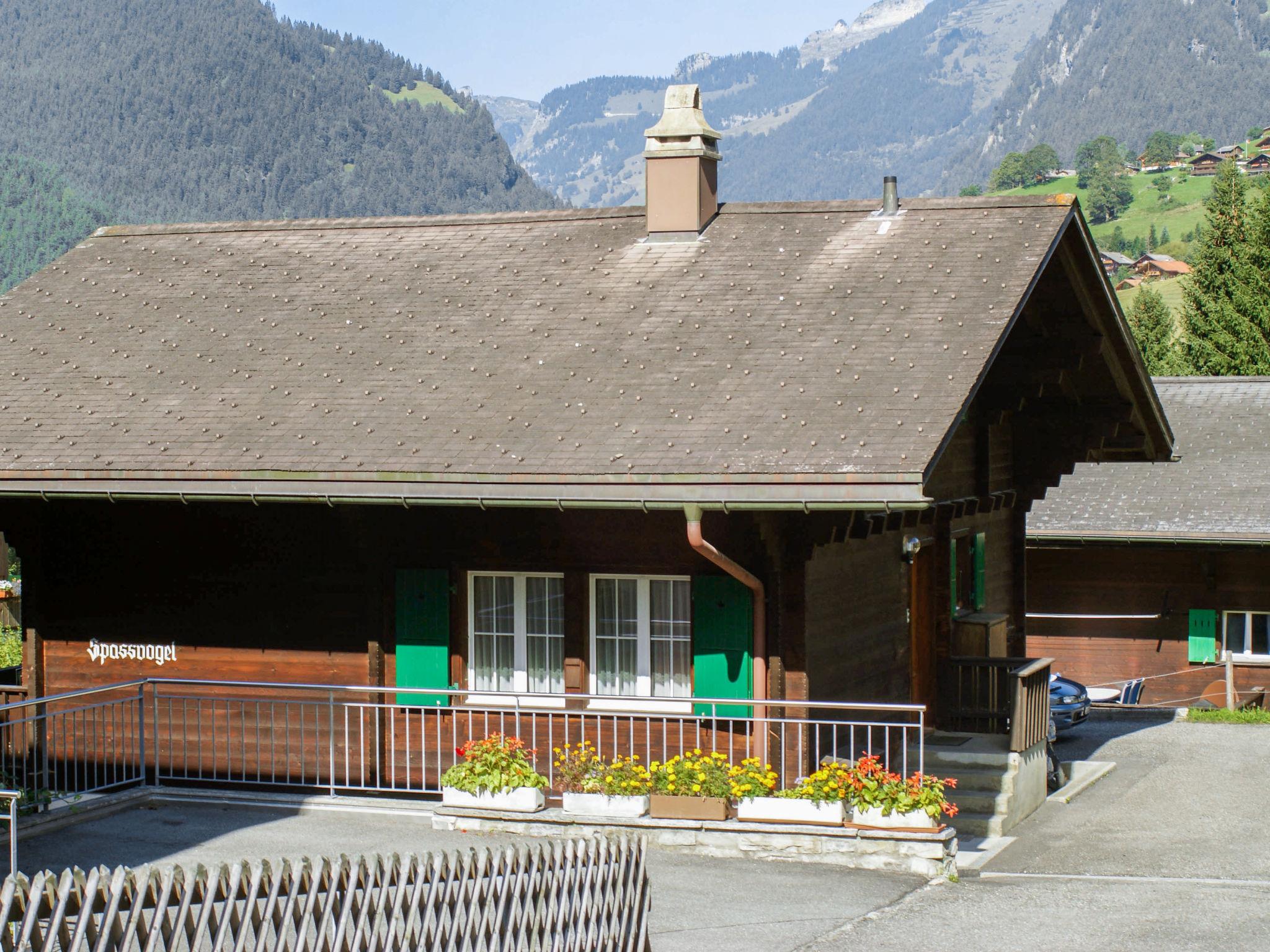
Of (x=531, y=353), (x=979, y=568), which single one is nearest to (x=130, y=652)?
(x=531, y=353)

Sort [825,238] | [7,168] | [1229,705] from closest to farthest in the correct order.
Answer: [825,238] < [1229,705] < [7,168]

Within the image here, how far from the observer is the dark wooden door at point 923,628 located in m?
16.2

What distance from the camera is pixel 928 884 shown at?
1169cm

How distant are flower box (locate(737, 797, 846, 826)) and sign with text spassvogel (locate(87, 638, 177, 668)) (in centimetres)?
591

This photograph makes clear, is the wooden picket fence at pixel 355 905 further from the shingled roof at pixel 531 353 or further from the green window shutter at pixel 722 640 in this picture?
the green window shutter at pixel 722 640

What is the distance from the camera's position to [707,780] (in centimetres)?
1234

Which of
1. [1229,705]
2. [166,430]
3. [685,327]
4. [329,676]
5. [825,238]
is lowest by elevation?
[1229,705]

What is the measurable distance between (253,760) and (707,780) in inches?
189

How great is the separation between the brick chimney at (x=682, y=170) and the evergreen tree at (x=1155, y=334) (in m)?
38.9

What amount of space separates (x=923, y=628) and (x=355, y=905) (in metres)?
10.5

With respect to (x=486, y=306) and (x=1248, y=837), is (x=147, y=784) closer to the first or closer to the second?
(x=486, y=306)

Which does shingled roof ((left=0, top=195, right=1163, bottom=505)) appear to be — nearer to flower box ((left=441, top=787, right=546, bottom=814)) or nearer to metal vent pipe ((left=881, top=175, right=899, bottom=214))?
metal vent pipe ((left=881, top=175, right=899, bottom=214))

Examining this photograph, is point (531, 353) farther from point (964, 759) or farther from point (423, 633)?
point (964, 759)

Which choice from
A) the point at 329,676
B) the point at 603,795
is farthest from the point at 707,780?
the point at 329,676
